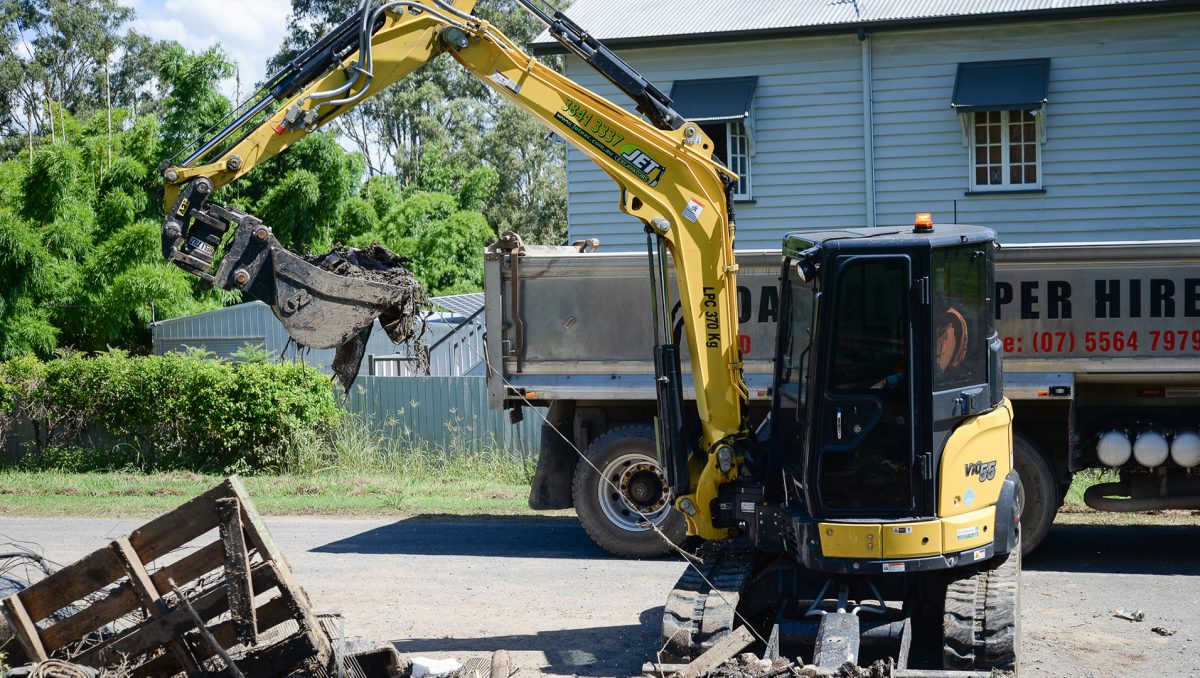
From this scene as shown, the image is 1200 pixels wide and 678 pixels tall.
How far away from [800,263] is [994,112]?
11.3 m

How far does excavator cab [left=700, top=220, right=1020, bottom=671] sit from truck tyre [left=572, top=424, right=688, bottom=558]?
13.4ft

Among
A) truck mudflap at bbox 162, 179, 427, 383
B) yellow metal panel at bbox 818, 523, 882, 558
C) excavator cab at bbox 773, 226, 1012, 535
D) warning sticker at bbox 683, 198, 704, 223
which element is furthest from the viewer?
Result: warning sticker at bbox 683, 198, 704, 223

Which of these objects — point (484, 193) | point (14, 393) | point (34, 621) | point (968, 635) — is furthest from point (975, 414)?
point (484, 193)

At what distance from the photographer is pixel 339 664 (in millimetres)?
6645

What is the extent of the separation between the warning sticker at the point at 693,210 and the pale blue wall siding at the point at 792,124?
9.92m

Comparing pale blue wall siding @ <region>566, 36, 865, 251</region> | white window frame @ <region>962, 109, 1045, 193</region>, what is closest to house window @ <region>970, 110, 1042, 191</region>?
white window frame @ <region>962, 109, 1045, 193</region>

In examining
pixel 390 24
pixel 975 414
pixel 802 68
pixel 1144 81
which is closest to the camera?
pixel 975 414

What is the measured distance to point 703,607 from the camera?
7.38m

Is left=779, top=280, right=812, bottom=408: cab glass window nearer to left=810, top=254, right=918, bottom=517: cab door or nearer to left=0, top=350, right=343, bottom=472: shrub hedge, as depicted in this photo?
left=810, top=254, right=918, bottom=517: cab door

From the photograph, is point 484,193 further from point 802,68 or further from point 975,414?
point 975,414

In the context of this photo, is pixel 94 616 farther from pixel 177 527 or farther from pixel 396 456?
pixel 396 456

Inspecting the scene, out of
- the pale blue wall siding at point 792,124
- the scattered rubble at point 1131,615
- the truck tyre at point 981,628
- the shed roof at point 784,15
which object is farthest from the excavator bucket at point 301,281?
the pale blue wall siding at point 792,124

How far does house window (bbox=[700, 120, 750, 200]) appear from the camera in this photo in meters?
18.0

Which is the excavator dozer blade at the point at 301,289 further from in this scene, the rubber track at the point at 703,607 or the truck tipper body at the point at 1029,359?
the truck tipper body at the point at 1029,359
